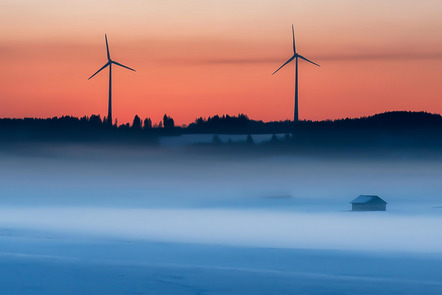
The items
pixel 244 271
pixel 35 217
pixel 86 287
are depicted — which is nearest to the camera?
pixel 86 287

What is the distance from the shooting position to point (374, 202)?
248ft

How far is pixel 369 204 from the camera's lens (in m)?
75.5

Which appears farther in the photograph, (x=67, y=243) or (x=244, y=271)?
(x=67, y=243)

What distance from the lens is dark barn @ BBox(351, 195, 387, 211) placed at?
7425 centimetres

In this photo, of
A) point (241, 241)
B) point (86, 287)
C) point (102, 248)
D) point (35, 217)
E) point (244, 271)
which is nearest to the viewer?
point (86, 287)

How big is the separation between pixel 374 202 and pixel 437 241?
25.4 m

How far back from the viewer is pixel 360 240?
4991 centimetres

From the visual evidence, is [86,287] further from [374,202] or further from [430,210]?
[430,210]

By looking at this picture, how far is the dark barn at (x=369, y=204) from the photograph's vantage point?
74250mm

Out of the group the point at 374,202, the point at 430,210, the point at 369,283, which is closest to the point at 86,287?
the point at 369,283

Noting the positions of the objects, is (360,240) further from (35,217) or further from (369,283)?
(35,217)

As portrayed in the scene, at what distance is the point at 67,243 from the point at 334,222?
26.6 metres

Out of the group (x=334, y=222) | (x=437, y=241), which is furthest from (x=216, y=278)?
(x=334, y=222)

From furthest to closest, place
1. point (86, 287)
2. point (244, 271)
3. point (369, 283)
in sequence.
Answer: point (244, 271)
point (369, 283)
point (86, 287)
